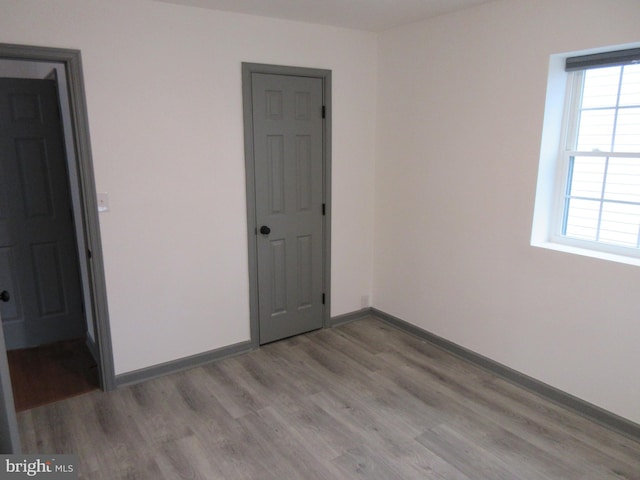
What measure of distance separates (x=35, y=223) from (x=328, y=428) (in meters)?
2.84

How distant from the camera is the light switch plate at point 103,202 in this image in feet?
9.45

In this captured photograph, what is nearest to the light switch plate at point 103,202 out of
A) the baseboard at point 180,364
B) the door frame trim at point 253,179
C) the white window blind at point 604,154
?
the door frame trim at point 253,179

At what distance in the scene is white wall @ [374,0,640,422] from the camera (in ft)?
8.54

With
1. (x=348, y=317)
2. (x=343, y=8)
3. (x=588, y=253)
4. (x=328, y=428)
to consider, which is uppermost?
(x=343, y=8)

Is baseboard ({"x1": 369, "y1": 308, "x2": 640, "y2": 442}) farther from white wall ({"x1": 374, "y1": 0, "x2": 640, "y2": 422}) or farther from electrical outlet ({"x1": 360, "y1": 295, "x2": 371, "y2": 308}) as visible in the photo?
electrical outlet ({"x1": 360, "y1": 295, "x2": 371, "y2": 308})

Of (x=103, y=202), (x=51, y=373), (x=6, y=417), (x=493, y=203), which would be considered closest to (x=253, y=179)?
(x=103, y=202)

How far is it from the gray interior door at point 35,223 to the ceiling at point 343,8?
1.56m

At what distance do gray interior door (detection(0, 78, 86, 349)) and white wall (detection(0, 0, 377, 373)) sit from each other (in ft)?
3.86

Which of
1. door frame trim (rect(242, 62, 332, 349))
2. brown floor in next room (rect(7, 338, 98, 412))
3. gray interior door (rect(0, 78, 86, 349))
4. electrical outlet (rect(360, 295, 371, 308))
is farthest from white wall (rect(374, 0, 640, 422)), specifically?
gray interior door (rect(0, 78, 86, 349))

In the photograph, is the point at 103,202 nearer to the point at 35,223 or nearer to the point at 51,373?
the point at 35,223

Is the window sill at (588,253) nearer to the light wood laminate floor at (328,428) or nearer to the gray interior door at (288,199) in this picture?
the light wood laminate floor at (328,428)

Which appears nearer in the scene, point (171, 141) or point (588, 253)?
point (588, 253)

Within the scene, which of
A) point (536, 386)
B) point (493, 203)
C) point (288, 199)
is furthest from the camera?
point (288, 199)

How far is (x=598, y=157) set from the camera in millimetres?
2723
